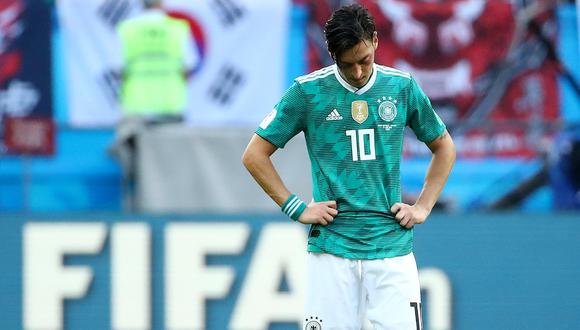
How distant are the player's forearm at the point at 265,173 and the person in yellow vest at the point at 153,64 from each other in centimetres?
480

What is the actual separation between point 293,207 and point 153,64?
5.15 meters

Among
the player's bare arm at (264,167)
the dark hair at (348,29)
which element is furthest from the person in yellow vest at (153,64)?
the dark hair at (348,29)

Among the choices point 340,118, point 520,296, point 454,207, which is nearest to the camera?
point 340,118

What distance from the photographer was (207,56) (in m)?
10.1

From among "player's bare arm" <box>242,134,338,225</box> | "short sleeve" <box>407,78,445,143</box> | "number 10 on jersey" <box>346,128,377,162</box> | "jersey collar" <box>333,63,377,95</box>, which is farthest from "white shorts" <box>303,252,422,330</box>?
"jersey collar" <box>333,63,377,95</box>

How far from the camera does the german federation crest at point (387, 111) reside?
4.78m

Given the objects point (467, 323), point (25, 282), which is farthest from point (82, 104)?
point (467, 323)

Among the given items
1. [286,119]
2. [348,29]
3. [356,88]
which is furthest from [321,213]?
[348,29]

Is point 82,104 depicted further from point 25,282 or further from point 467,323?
point 467,323

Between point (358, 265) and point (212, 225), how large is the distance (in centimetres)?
185

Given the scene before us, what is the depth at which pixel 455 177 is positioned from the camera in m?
9.91

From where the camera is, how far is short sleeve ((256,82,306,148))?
4.84 metres

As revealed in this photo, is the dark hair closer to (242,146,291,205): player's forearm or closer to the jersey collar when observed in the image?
the jersey collar

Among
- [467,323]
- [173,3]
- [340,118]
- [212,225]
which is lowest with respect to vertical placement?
[467,323]
